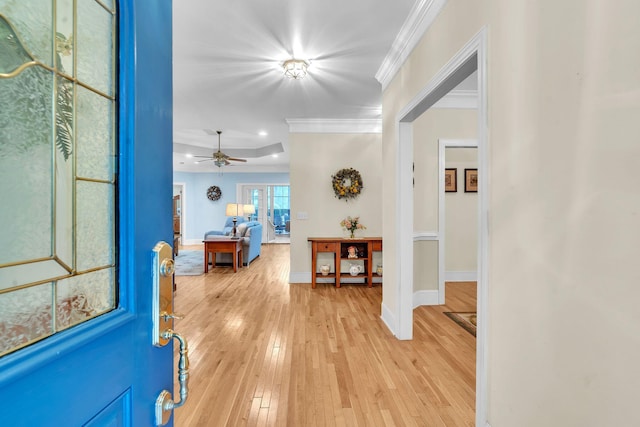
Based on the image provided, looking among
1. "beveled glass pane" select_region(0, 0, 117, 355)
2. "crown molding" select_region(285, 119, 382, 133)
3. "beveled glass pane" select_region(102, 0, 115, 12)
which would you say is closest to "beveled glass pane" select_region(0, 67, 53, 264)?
"beveled glass pane" select_region(0, 0, 117, 355)

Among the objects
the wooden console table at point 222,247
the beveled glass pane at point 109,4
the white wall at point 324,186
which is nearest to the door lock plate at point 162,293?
the beveled glass pane at point 109,4

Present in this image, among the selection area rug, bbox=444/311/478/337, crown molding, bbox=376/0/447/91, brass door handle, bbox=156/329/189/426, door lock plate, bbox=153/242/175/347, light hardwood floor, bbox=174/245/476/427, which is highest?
crown molding, bbox=376/0/447/91

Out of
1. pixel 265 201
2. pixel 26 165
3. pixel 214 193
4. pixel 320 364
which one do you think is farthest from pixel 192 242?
pixel 26 165

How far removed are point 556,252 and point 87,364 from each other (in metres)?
1.29

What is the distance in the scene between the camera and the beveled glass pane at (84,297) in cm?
47

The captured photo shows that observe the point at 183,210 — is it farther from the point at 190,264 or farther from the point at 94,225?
the point at 94,225

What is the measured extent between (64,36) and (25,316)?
0.43m

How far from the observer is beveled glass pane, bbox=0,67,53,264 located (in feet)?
1.30

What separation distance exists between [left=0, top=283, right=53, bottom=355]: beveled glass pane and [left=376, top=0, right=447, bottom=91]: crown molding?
86.9 inches

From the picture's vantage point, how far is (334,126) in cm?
464

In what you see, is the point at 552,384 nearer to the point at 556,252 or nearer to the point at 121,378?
the point at 556,252

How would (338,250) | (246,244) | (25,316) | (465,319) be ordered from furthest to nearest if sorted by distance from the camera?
1. (246,244)
2. (338,250)
3. (465,319)
4. (25,316)

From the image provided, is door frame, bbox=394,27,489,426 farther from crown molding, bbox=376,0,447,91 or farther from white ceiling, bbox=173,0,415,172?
white ceiling, bbox=173,0,415,172

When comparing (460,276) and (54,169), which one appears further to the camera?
(460,276)
